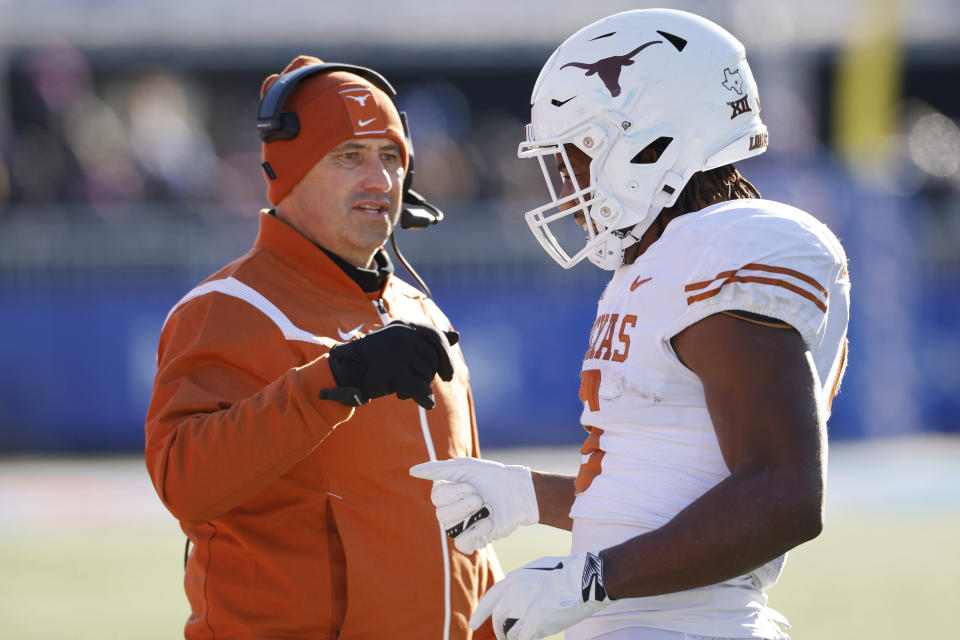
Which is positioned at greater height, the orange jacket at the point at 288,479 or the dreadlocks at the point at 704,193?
the dreadlocks at the point at 704,193

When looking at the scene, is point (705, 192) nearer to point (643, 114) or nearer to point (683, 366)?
point (643, 114)

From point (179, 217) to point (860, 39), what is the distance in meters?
7.45

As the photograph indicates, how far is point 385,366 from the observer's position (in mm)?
2705

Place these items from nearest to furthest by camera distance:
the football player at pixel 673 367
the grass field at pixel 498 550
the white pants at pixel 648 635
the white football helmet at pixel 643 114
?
the football player at pixel 673 367
the white pants at pixel 648 635
the white football helmet at pixel 643 114
the grass field at pixel 498 550

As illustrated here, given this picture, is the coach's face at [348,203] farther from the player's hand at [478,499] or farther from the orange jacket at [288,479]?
the player's hand at [478,499]

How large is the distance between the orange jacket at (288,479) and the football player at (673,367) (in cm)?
42

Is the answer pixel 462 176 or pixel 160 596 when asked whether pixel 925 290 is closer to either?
pixel 462 176

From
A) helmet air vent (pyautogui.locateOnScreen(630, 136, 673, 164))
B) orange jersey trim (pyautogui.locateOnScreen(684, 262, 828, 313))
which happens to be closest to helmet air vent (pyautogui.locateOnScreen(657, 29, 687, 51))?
helmet air vent (pyautogui.locateOnScreen(630, 136, 673, 164))

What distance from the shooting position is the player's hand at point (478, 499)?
8.59ft

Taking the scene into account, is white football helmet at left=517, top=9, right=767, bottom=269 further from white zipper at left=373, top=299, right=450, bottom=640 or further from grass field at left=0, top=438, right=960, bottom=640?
grass field at left=0, top=438, right=960, bottom=640

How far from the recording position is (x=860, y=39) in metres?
13.6

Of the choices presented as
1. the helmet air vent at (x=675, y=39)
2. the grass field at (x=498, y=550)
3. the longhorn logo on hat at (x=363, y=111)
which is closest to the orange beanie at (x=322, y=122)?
the longhorn logo on hat at (x=363, y=111)

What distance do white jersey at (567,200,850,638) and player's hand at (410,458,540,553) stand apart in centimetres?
24

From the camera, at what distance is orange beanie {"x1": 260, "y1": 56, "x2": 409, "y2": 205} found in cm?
341
